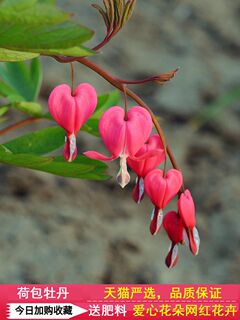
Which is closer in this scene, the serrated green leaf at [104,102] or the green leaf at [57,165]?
the green leaf at [57,165]

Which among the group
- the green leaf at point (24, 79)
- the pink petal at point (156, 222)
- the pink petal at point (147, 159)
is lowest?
the pink petal at point (156, 222)

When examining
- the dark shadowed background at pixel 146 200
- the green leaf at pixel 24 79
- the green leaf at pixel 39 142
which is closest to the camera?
the green leaf at pixel 39 142

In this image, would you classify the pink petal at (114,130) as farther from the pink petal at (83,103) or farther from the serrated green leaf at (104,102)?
the serrated green leaf at (104,102)

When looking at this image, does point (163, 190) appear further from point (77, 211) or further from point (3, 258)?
point (77, 211)

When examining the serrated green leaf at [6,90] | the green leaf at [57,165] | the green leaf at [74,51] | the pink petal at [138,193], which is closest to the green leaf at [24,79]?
the serrated green leaf at [6,90]

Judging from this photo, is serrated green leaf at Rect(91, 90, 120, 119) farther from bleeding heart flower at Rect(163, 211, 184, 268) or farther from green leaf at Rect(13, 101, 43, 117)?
bleeding heart flower at Rect(163, 211, 184, 268)

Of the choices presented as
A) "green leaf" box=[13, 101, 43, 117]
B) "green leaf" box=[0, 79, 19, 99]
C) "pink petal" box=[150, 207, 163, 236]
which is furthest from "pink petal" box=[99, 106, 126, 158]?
"green leaf" box=[0, 79, 19, 99]

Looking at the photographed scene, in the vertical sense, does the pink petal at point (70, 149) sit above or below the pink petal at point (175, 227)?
above
